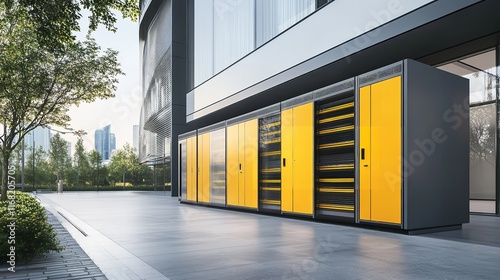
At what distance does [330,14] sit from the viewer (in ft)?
40.0

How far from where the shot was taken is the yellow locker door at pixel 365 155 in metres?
9.82

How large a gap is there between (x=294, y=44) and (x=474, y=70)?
602 cm

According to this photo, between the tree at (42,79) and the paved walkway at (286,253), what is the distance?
6.98 metres

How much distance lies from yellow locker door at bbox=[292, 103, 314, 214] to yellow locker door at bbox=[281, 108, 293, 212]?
0.18 meters

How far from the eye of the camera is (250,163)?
15445 mm

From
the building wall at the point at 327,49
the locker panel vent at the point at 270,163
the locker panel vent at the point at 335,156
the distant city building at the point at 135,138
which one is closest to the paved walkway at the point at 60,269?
the locker panel vent at the point at 335,156

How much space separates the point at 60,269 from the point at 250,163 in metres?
10.2

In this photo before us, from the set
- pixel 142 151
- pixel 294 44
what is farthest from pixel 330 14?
pixel 142 151

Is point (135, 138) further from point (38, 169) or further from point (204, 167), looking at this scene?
point (204, 167)

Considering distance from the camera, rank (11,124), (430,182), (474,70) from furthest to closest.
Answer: (11,124) → (474,70) → (430,182)

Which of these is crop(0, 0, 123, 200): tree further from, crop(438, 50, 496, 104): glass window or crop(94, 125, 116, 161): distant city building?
crop(94, 125, 116, 161): distant city building

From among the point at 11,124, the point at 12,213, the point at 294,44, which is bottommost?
the point at 12,213

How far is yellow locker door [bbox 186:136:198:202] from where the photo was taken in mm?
20438

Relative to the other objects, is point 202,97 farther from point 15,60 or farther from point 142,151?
point 142,151
